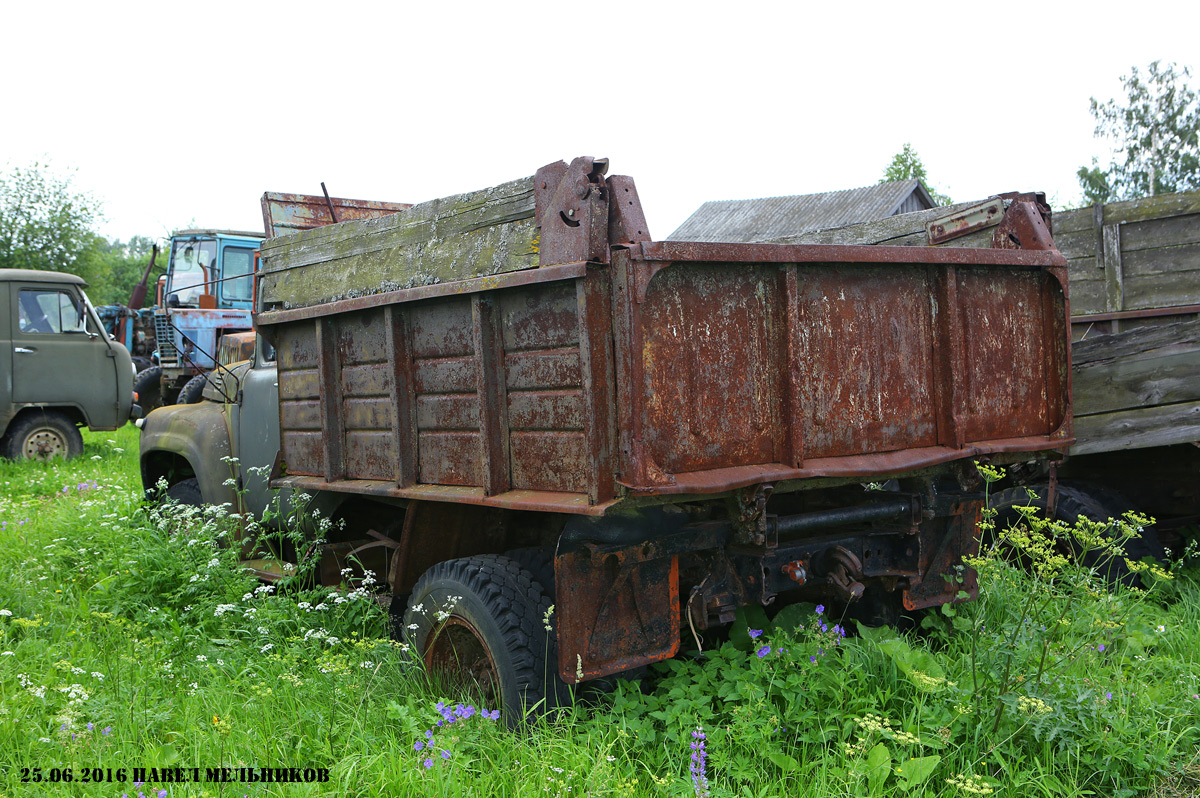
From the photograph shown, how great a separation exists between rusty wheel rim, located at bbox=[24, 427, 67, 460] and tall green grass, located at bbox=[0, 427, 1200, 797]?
304 inches

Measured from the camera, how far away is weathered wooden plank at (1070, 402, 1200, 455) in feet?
13.9

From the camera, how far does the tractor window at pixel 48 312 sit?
10.8 metres

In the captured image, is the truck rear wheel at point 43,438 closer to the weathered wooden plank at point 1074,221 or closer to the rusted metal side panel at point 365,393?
the rusted metal side panel at point 365,393

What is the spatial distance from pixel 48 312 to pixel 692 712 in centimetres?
1093

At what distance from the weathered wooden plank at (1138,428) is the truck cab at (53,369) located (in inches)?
431

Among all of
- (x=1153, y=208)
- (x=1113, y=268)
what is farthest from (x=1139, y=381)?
(x=1153, y=208)

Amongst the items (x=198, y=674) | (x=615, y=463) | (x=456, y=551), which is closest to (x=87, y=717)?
(x=198, y=674)

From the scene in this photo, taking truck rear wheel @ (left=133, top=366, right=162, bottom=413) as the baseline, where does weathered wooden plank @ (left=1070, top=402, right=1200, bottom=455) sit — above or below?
below

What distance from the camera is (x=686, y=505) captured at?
118 inches

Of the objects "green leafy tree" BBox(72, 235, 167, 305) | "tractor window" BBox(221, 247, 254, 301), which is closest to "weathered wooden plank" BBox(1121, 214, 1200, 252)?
"tractor window" BBox(221, 247, 254, 301)

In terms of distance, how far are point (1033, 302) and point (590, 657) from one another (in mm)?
2352

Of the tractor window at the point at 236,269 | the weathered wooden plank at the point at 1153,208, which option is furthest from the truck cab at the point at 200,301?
the weathered wooden plank at the point at 1153,208

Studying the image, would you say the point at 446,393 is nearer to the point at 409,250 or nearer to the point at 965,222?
the point at 409,250

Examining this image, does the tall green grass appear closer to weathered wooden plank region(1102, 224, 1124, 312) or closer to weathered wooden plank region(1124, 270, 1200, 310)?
weathered wooden plank region(1124, 270, 1200, 310)
